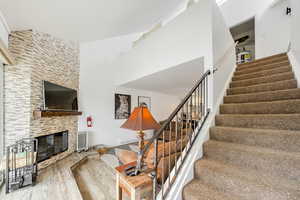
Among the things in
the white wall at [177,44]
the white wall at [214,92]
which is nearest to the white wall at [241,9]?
the white wall at [214,92]

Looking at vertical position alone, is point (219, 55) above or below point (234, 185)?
above

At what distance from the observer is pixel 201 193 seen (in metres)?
1.17

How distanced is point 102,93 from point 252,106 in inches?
167

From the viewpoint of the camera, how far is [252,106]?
1.84m

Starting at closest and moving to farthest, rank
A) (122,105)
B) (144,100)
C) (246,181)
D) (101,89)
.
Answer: (246,181) → (101,89) → (122,105) → (144,100)

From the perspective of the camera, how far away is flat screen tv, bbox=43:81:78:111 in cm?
276

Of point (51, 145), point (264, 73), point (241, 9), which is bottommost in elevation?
point (51, 145)

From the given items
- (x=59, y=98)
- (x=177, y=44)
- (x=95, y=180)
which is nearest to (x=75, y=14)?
(x=59, y=98)

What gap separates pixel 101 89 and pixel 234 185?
4.36 meters

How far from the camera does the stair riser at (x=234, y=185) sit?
0.99 m

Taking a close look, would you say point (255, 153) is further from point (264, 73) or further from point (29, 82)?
point (29, 82)

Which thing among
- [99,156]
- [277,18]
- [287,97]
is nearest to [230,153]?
[287,97]

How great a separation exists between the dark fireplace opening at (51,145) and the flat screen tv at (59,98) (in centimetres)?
70

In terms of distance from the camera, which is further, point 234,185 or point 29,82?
point 29,82
